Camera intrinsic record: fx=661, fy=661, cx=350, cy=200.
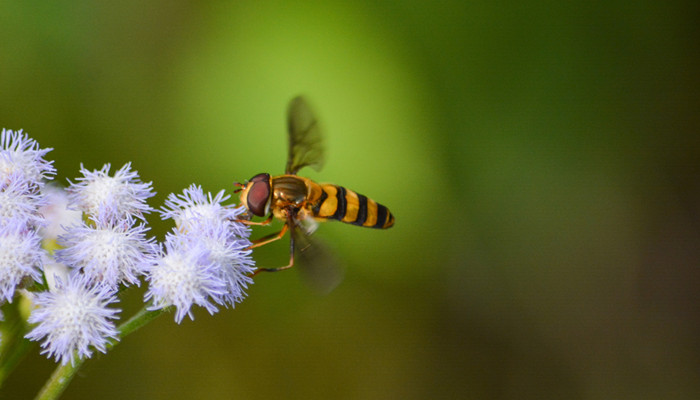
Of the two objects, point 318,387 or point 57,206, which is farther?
point 318,387

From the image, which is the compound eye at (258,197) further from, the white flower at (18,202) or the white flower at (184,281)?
the white flower at (18,202)

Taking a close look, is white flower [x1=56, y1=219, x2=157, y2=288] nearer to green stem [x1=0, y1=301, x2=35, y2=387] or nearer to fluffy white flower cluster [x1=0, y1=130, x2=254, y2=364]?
fluffy white flower cluster [x1=0, y1=130, x2=254, y2=364]

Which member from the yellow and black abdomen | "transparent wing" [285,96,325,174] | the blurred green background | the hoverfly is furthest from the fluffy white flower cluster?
the blurred green background

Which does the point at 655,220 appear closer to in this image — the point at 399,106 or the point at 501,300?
the point at 501,300

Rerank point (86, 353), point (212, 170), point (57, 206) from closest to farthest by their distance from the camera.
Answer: point (86, 353) → point (57, 206) → point (212, 170)

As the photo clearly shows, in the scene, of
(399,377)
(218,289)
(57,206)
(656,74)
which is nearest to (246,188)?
(218,289)

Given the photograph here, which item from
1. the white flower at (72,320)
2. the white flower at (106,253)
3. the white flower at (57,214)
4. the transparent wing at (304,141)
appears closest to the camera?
the white flower at (72,320)

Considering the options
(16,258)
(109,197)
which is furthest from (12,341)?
(109,197)

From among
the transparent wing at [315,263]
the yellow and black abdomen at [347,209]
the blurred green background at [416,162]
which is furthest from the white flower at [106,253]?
the blurred green background at [416,162]

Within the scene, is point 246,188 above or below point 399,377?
above
